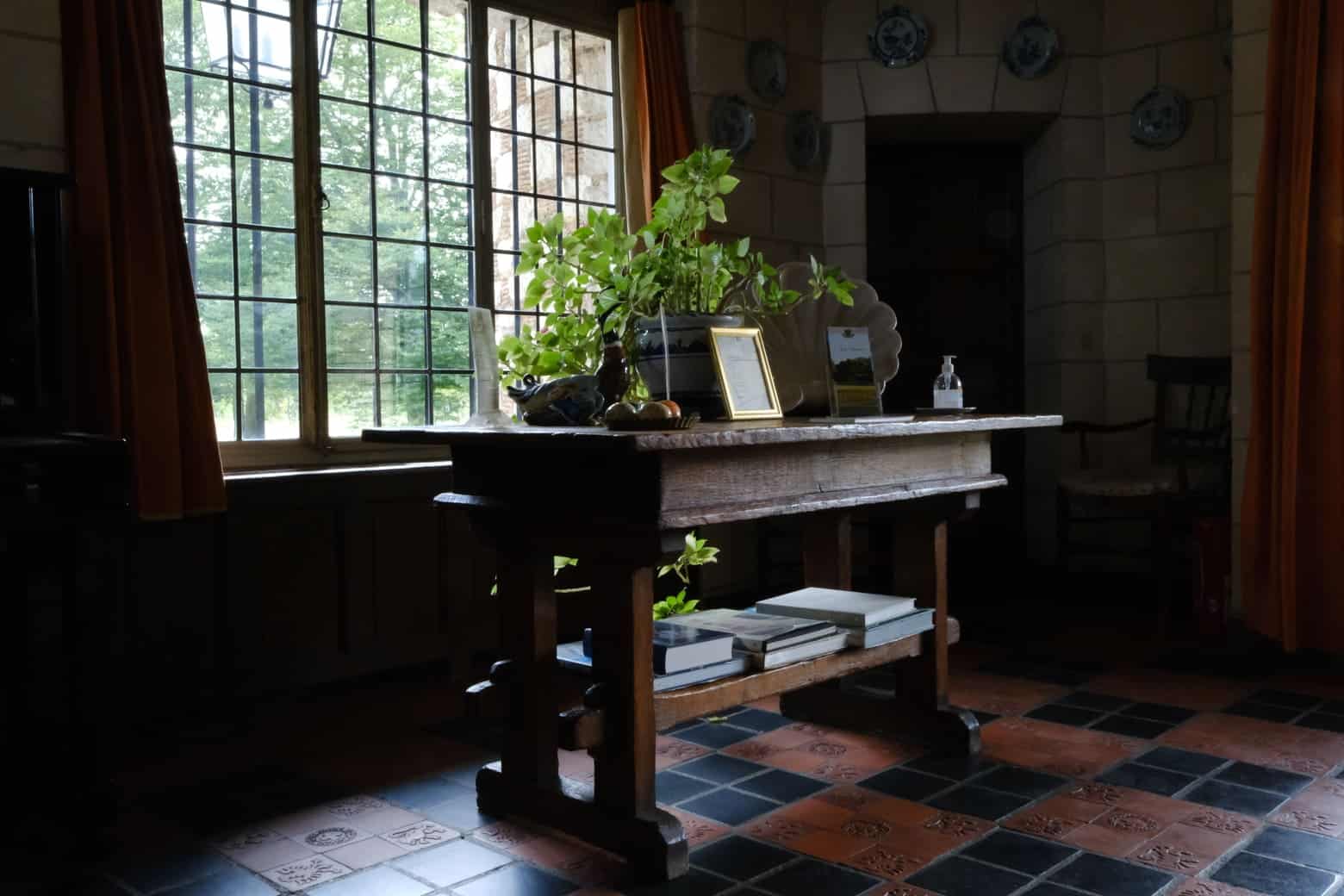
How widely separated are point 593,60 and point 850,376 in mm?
2606

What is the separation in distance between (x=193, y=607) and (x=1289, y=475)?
366 cm

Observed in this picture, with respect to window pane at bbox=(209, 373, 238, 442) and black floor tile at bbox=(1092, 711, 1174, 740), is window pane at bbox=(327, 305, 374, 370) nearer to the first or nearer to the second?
window pane at bbox=(209, 373, 238, 442)

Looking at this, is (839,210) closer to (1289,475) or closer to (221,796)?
(1289,475)

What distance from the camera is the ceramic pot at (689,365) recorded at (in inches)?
105

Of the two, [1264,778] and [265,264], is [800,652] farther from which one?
[265,264]

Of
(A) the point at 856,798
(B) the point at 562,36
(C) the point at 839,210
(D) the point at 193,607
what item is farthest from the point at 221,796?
(C) the point at 839,210

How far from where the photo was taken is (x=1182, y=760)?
310cm

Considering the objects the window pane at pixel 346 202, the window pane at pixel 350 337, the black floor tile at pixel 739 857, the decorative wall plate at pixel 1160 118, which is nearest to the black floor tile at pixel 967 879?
the black floor tile at pixel 739 857

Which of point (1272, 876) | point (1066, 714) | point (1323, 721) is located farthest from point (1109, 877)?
point (1323, 721)

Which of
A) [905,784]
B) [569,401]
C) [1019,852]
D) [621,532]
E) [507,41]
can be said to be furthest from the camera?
[507,41]

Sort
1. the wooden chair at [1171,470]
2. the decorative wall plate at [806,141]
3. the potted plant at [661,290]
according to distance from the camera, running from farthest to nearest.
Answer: the decorative wall plate at [806,141] < the wooden chair at [1171,470] < the potted plant at [661,290]

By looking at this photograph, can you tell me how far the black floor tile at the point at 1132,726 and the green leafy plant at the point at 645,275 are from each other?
1.51 m

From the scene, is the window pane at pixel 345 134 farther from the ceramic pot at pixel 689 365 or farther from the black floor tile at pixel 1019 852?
the black floor tile at pixel 1019 852

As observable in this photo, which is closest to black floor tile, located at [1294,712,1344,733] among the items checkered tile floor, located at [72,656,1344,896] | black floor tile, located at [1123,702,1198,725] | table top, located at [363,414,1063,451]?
checkered tile floor, located at [72,656,1344,896]
